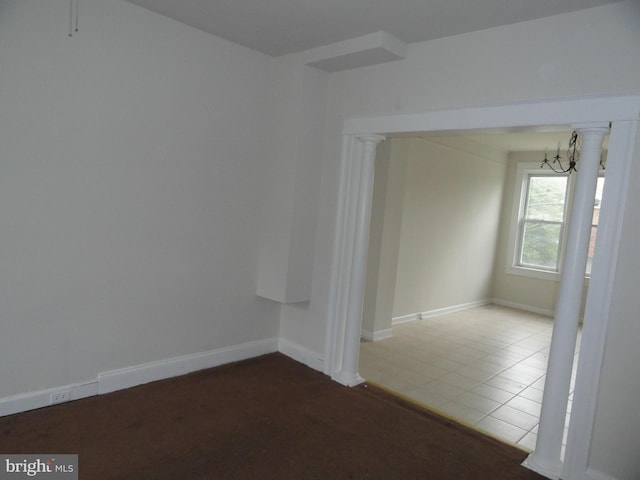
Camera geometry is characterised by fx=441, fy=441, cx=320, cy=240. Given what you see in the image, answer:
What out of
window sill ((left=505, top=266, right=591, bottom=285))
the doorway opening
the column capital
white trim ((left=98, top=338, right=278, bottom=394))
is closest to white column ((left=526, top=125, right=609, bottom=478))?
the column capital

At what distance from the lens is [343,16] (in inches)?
107

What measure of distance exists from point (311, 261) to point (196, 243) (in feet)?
3.20

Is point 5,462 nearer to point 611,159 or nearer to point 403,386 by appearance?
point 403,386

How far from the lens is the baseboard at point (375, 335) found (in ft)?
15.7

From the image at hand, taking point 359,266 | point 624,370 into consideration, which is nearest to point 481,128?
point 359,266

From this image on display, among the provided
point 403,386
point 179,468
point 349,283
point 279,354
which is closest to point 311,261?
point 349,283

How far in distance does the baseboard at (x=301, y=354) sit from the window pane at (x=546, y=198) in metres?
4.90

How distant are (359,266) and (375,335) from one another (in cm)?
156

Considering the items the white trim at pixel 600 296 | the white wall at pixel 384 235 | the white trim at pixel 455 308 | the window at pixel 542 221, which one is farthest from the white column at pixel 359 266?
the window at pixel 542 221

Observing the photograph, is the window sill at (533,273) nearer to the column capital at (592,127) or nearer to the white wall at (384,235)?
the white wall at (384,235)

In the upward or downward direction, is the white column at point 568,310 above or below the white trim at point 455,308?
above

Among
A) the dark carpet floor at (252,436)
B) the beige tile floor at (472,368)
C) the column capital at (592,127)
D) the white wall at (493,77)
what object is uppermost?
the white wall at (493,77)

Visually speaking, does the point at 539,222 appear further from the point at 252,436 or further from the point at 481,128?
the point at 252,436

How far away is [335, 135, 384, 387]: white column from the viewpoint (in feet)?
11.4
